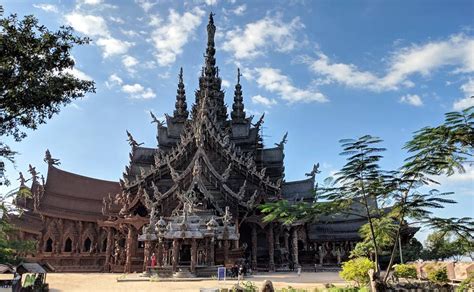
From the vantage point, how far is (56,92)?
466 inches

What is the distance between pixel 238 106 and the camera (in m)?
42.2

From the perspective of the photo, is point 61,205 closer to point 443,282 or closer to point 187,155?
point 187,155

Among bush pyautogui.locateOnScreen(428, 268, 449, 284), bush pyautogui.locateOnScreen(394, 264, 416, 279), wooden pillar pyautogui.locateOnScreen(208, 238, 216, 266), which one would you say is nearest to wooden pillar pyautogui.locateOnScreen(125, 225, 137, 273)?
wooden pillar pyautogui.locateOnScreen(208, 238, 216, 266)

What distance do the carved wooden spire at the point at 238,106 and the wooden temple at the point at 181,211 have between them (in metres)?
4.99

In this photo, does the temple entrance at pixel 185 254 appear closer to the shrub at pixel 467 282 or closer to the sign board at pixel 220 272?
the sign board at pixel 220 272

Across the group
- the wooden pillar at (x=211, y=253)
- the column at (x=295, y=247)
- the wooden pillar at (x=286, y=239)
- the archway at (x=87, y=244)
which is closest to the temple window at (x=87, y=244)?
the archway at (x=87, y=244)

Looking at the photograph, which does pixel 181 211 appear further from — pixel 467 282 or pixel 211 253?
pixel 467 282

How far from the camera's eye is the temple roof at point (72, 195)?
3093cm

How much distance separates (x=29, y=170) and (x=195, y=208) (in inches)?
661

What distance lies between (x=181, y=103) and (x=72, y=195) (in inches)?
621

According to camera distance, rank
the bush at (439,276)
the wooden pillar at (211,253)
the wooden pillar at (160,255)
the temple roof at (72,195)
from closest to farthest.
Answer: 1. the bush at (439,276)
2. the wooden pillar at (211,253)
3. the wooden pillar at (160,255)
4. the temple roof at (72,195)

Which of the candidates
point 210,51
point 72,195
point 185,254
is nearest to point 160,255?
point 185,254

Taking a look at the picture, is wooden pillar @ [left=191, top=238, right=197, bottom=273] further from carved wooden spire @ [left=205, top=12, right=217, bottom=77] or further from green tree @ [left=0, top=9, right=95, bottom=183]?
carved wooden spire @ [left=205, top=12, right=217, bottom=77]

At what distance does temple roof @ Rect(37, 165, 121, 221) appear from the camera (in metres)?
30.9
